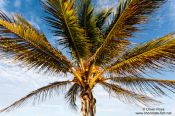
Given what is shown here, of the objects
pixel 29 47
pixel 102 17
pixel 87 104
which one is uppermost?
pixel 102 17

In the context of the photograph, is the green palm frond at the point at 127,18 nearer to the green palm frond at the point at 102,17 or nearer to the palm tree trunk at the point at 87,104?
the palm tree trunk at the point at 87,104

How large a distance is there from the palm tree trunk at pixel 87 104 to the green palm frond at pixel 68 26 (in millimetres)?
1169

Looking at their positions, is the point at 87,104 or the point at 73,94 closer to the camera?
the point at 87,104

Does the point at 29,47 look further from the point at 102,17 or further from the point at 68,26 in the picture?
the point at 102,17

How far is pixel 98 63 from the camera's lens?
9492mm

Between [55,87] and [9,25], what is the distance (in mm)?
3343

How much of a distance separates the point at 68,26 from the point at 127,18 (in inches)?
66.8

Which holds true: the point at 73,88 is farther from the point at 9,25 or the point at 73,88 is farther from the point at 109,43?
the point at 9,25

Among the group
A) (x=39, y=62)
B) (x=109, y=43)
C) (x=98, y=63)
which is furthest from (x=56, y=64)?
(x=109, y=43)

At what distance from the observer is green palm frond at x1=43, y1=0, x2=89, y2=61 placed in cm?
791

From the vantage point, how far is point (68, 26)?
8.52 m

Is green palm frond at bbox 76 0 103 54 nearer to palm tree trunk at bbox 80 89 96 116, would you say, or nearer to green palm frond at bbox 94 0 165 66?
green palm frond at bbox 94 0 165 66

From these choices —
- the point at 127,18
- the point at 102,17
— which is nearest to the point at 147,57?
the point at 127,18

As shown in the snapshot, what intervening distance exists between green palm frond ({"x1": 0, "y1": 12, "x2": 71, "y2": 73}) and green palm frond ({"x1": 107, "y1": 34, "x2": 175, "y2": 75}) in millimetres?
1606
